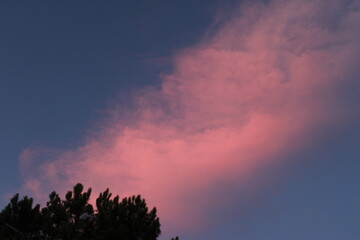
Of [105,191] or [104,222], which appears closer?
[104,222]

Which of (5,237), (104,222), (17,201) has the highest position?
(17,201)

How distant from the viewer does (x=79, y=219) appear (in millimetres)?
29406

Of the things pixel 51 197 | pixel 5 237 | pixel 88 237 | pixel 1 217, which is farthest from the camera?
pixel 51 197

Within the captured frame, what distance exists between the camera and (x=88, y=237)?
27453mm

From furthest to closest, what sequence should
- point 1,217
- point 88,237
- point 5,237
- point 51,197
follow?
point 51,197 < point 1,217 < point 88,237 < point 5,237

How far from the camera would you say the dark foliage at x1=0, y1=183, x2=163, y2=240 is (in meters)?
26.6

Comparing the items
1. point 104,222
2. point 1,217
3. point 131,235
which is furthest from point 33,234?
point 131,235

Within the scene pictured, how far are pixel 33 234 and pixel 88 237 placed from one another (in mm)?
4451

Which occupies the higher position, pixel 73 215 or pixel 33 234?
pixel 73 215

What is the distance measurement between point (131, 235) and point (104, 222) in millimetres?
2111

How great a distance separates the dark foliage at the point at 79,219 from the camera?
26641 millimetres

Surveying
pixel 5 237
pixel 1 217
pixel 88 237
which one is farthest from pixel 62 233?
pixel 1 217

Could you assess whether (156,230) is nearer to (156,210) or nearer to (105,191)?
(156,210)

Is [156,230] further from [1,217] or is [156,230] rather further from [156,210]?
[1,217]
